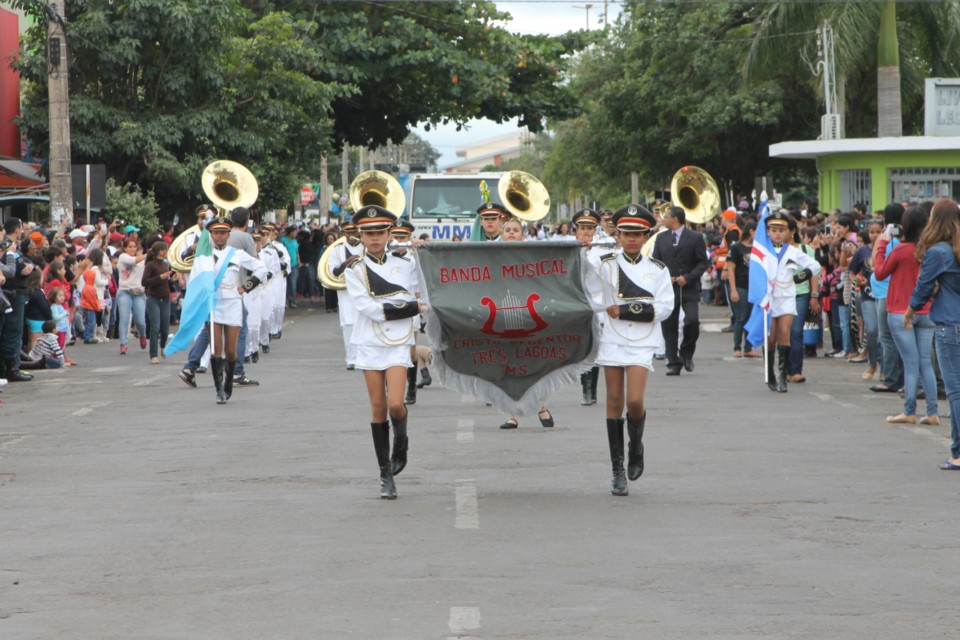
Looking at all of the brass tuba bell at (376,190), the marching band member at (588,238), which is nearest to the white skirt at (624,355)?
the marching band member at (588,238)

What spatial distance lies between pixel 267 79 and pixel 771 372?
19128 mm

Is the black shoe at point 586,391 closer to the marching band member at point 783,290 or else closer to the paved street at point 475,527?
the paved street at point 475,527

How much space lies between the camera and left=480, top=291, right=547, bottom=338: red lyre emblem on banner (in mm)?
10328

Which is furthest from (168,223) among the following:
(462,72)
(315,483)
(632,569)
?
(632,569)

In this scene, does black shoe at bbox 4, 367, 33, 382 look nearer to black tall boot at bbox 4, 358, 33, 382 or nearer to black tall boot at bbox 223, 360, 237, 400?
black tall boot at bbox 4, 358, 33, 382

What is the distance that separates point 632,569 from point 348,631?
1.74 meters

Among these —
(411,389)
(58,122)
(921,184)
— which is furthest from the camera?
(921,184)

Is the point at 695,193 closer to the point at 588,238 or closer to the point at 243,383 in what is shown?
the point at 243,383

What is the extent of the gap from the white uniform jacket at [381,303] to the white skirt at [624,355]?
4.06ft

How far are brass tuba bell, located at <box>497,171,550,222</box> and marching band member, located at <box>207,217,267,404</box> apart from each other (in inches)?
229

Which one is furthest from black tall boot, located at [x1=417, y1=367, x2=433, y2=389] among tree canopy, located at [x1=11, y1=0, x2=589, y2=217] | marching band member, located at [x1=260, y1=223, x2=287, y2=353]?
tree canopy, located at [x1=11, y1=0, x2=589, y2=217]

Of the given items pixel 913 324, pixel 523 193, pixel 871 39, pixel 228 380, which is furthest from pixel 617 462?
pixel 871 39

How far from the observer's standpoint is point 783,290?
16703mm

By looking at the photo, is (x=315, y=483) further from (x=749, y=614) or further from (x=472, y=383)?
(x=749, y=614)
